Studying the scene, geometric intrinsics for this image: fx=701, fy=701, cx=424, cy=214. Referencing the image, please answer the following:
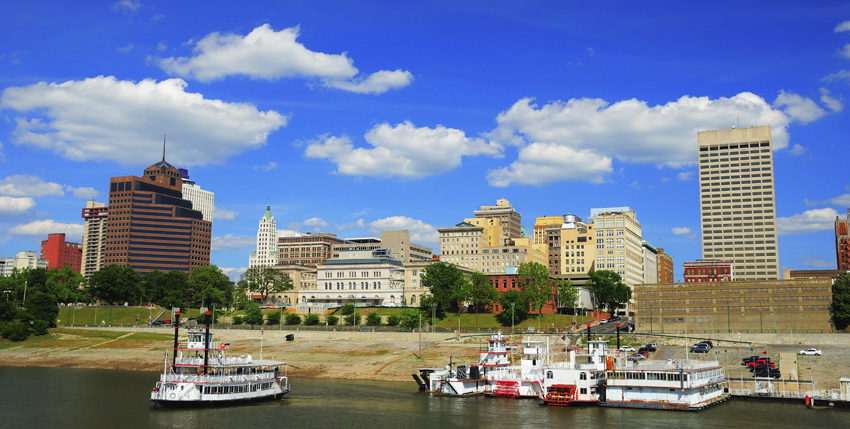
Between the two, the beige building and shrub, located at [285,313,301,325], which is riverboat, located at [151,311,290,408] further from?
the beige building

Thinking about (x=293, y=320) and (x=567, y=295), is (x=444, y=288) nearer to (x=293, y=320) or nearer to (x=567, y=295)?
(x=567, y=295)

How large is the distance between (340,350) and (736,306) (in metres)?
91.8

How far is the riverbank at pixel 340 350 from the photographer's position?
109 metres

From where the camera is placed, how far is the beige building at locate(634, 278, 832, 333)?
504 ft

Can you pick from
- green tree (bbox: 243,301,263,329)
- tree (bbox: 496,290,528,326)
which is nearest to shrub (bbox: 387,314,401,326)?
tree (bbox: 496,290,528,326)

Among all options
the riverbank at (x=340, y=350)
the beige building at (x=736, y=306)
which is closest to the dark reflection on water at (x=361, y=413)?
the riverbank at (x=340, y=350)

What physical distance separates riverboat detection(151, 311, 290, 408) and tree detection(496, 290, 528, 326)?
87.6m

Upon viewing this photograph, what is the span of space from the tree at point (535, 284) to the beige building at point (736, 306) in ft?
74.4

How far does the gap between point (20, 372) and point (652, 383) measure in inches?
3977

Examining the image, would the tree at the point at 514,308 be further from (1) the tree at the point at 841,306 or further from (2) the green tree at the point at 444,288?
(1) the tree at the point at 841,306

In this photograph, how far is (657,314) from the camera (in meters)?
164

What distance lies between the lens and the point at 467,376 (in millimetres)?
93875

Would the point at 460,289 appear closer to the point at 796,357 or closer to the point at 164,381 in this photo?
the point at 796,357

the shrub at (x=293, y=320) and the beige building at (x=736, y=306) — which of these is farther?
the shrub at (x=293, y=320)
